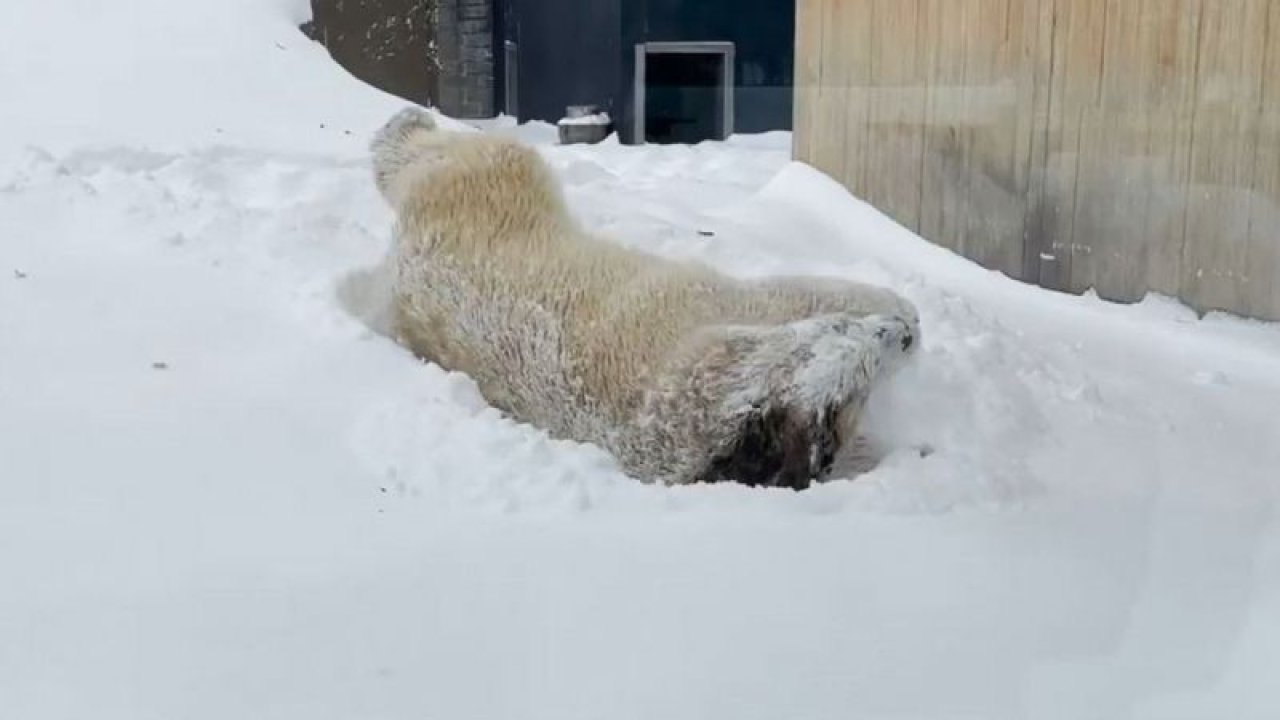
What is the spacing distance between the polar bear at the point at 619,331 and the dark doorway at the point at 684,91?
13.0ft

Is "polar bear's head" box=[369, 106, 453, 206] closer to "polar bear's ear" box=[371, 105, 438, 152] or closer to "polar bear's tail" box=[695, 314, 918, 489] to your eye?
"polar bear's ear" box=[371, 105, 438, 152]

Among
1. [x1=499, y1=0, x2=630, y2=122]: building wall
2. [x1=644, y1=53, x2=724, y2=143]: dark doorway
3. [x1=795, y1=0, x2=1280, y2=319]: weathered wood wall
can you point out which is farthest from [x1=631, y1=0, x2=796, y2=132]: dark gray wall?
[x1=795, y1=0, x2=1280, y2=319]: weathered wood wall

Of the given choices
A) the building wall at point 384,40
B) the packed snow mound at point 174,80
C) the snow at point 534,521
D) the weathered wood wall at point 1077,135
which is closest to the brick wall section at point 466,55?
the building wall at point 384,40

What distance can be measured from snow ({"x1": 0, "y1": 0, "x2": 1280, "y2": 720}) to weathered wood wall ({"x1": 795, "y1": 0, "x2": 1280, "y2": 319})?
0.26 meters

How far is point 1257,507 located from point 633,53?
20.3 feet

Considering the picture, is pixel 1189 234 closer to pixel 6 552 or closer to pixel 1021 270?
pixel 1021 270

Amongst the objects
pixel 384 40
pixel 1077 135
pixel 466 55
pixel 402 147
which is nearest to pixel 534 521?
pixel 402 147

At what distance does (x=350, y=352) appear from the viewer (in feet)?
9.00

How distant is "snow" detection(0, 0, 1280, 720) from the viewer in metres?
1.61

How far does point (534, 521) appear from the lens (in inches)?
81.2

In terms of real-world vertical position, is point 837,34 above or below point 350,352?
above

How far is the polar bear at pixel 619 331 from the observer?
2.35 m

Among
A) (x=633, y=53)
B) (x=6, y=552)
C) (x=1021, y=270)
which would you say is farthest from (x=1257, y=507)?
(x=633, y=53)

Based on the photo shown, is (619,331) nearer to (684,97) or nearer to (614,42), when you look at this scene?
(684,97)
